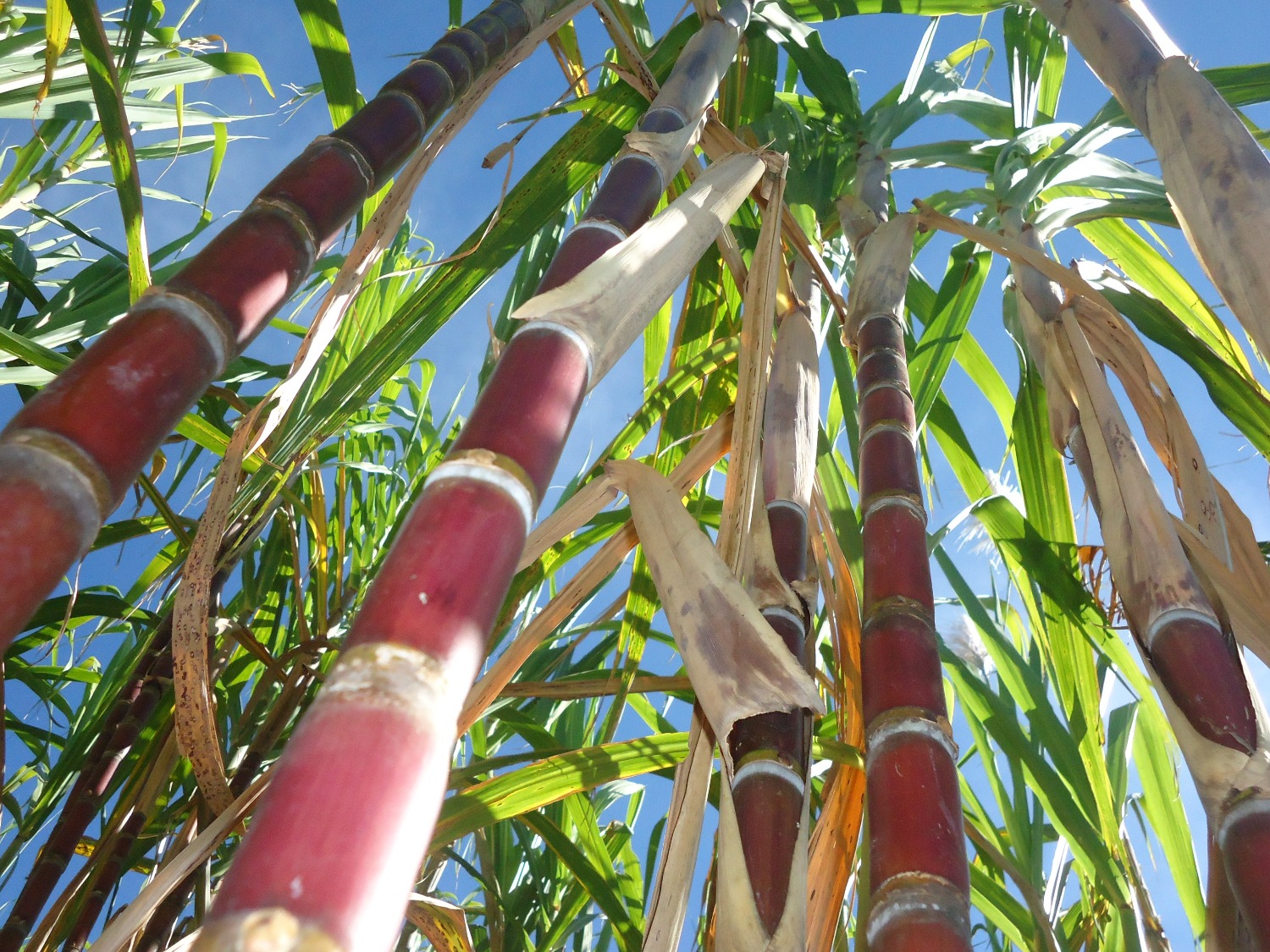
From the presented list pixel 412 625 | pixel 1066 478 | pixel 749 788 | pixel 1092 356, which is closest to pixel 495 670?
pixel 749 788

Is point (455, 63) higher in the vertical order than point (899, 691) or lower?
higher

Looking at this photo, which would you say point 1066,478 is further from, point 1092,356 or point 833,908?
point 833,908

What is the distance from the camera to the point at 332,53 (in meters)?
1.02

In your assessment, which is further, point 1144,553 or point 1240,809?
point 1144,553

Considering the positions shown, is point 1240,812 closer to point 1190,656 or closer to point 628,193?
point 1190,656

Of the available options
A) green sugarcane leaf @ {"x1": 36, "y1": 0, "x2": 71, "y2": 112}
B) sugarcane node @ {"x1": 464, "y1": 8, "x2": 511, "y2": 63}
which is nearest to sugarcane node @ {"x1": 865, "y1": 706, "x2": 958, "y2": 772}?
sugarcane node @ {"x1": 464, "y1": 8, "x2": 511, "y2": 63}

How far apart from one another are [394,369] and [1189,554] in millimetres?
585

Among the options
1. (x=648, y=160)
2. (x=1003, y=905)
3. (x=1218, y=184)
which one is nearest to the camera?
(x=1218, y=184)

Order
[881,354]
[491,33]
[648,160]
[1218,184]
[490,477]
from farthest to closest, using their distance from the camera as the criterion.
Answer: [491,33]
[881,354]
[648,160]
[1218,184]
[490,477]

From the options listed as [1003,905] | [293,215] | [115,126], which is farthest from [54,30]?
[1003,905]

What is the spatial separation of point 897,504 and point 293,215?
1.32 feet

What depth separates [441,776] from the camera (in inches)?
10.3

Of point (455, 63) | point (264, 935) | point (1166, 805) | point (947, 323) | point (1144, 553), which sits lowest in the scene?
point (264, 935)

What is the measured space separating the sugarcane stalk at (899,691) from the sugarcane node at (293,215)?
1.24 feet
